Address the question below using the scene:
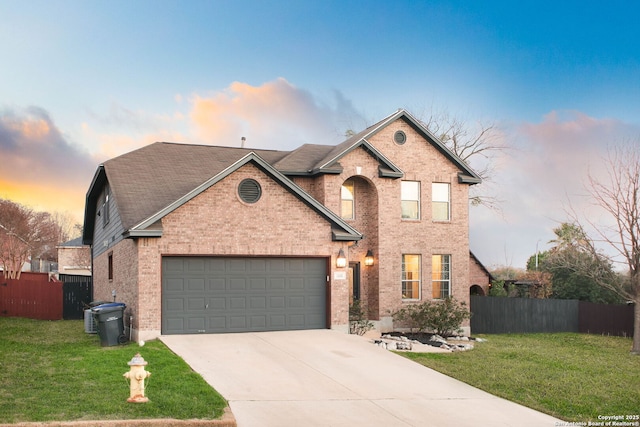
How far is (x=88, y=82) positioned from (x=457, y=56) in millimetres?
15216

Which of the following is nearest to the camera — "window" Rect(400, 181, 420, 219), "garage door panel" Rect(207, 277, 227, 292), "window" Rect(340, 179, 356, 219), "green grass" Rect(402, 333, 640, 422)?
"green grass" Rect(402, 333, 640, 422)

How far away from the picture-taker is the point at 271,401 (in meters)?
11.4

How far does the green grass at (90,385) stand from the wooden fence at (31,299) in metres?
9.10

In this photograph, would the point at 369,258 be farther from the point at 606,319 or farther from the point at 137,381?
the point at 137,381

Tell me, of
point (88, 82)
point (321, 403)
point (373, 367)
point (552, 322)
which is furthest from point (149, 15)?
point (552, 322)

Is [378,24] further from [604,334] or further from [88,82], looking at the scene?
[604,334]

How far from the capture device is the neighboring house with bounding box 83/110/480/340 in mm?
17984

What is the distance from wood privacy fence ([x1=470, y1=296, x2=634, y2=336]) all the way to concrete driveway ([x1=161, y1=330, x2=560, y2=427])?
400 inches

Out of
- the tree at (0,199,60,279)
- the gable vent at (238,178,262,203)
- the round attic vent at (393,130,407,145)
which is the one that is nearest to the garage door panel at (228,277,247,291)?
the gable vent at (238,178,262,203)

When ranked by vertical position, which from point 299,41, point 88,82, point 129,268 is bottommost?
point 129,268

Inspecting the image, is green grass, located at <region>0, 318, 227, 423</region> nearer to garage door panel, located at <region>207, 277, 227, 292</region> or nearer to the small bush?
garage door panel, located at <region>207, 277, 227, 292</region>

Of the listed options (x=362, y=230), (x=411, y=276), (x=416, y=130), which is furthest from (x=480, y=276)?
(x=362, y=230)

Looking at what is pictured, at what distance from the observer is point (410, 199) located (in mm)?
24266

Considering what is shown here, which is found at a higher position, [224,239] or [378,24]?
[378,24]
